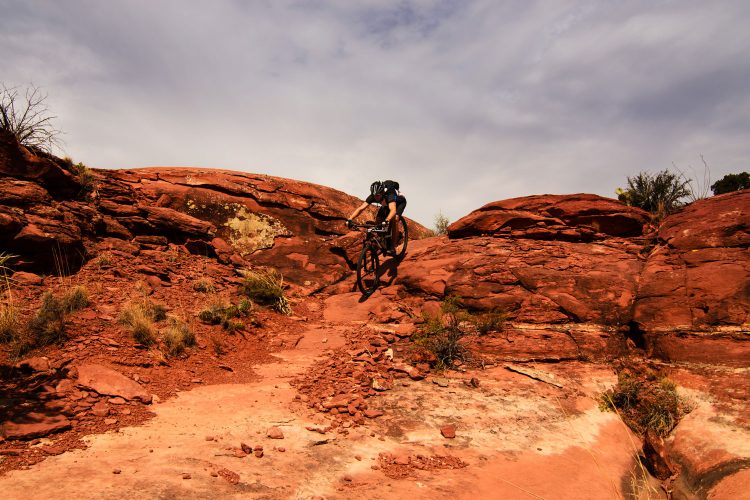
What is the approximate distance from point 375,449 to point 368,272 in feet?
21.6

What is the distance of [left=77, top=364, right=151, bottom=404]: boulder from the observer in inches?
193

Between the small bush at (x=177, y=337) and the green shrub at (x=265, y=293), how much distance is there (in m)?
2.56

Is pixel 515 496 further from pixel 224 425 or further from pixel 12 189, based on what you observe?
pixel 12 189

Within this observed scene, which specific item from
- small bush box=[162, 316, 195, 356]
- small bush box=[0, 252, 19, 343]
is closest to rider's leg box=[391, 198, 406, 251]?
small bush box=[162, 316, 195, 356]

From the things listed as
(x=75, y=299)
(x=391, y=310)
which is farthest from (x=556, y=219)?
(x=75, y=299)

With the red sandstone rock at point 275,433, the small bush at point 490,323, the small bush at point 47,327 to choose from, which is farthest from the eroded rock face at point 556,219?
the small bush at point 47,327

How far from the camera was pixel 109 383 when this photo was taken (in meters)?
5.03

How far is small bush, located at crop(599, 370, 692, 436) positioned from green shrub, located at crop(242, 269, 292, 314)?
6.60 metres

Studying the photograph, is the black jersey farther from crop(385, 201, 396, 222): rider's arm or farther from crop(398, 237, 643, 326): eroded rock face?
crop(398, 237, 643, 326): eroded rock face

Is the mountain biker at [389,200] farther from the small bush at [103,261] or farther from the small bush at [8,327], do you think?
the small bush at [8,327]

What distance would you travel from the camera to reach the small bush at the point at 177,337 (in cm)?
640

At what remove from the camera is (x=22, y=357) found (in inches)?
205

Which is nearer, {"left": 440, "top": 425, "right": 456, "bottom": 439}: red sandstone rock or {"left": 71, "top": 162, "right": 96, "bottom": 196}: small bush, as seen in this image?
{"left": 440, "top": 425, "right": 456, "bottom": 439}: red sandstone rock

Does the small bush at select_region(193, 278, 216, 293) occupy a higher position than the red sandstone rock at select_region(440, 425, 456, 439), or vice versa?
the small bush at select_region(193, 278, 216, 293)
